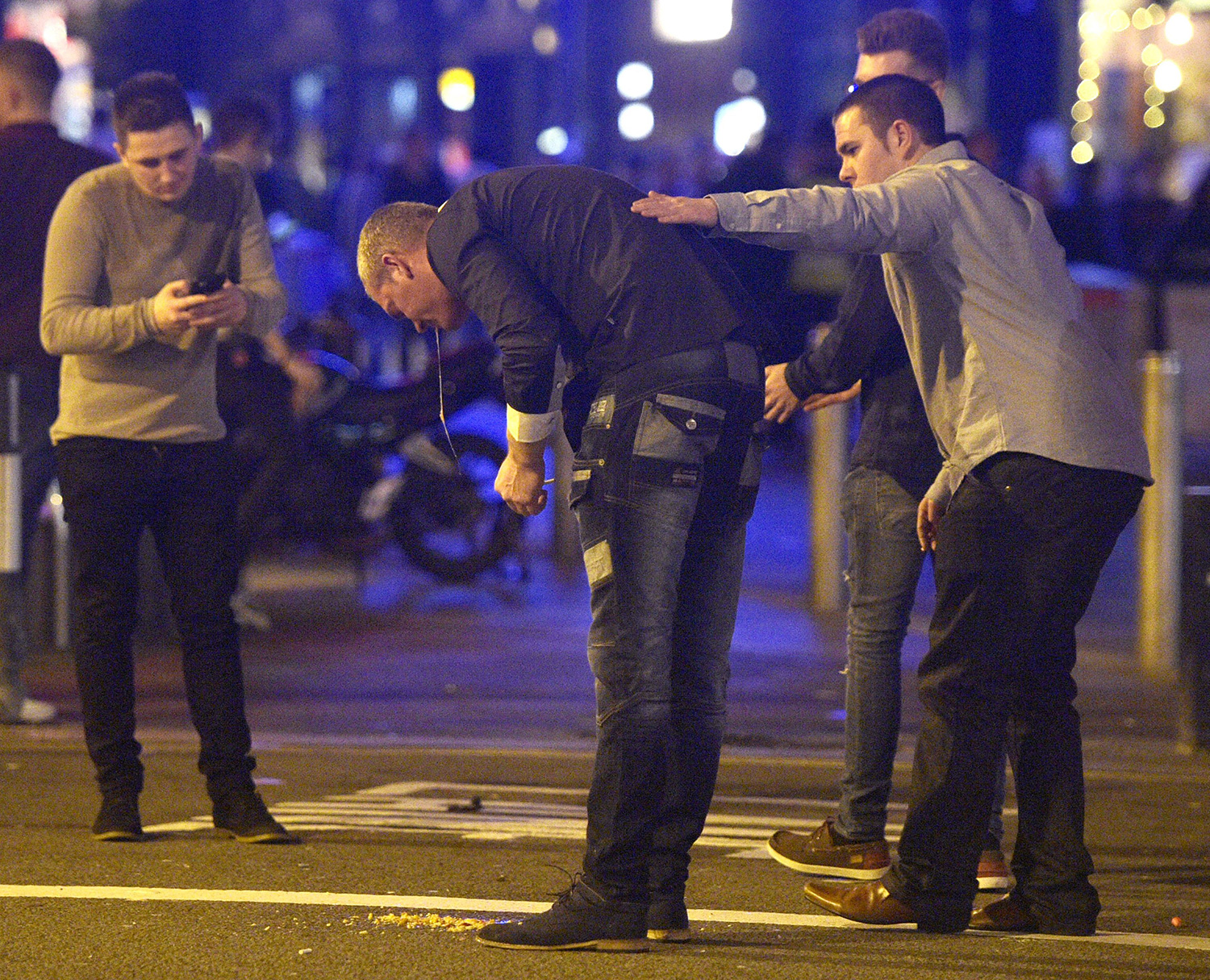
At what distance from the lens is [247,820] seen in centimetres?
533

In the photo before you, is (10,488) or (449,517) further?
(449,517)

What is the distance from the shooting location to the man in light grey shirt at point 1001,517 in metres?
4.28

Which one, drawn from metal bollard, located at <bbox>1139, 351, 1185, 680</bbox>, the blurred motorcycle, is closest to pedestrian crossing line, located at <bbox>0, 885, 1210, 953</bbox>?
metal bollard, located at <bbox>1139, 351, 1185, 680</bbox>

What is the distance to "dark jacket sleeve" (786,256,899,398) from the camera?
4.96m

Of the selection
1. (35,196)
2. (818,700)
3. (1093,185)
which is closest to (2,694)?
(35,196)

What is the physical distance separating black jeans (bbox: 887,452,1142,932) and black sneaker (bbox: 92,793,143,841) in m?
2.10

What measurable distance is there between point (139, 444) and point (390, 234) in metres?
1.38

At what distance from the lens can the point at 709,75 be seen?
37.0m

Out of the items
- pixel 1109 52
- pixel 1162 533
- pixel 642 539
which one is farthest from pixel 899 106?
pixel 1109 52

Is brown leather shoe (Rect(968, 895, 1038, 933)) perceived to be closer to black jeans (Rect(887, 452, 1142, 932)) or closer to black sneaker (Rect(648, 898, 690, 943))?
black jeans (Rect(887, 452, 1142, 932))

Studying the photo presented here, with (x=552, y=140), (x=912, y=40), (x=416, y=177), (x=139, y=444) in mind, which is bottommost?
(x=139, y=444)

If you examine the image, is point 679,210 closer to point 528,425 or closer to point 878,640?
point 528,425

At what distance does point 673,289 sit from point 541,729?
309cm

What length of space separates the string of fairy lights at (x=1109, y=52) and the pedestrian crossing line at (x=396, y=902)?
21909mm
